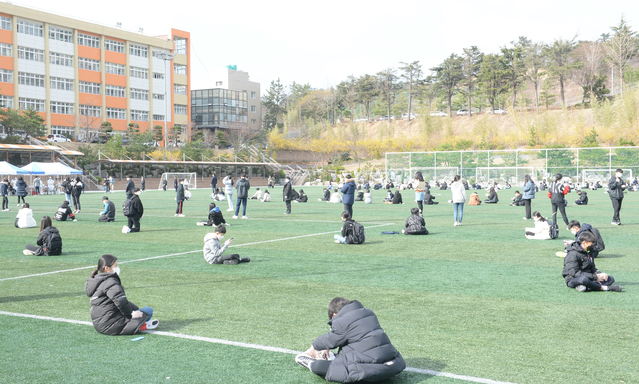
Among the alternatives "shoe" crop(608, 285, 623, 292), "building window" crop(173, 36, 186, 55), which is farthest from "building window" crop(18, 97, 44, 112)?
"shoe" crop(608, 285, 623, 292)

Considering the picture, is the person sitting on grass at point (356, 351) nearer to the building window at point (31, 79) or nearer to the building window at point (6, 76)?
the building window at point (6, 76)

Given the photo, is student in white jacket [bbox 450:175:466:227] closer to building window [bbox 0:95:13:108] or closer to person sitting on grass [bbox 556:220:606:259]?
person sitting on grass [bbox 556:220:606:259]

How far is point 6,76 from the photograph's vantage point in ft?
226

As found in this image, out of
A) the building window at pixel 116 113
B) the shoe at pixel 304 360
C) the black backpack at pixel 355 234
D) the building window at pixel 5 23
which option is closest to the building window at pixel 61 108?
the building window at pixel 116 113

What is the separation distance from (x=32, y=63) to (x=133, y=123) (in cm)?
1530

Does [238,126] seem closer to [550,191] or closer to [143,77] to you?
[143,77]

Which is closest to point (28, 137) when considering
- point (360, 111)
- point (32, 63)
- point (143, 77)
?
point (32, 63)

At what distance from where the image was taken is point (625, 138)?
67.5 metres

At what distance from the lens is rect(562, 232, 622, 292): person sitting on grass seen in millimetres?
8648

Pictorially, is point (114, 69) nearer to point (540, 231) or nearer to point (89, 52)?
point (89, 52)

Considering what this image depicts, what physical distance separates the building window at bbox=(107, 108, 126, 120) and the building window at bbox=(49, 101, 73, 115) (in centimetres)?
600

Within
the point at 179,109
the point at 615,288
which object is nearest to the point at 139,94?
the point at 179,109

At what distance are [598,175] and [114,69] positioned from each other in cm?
6574

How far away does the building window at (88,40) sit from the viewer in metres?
77.2
